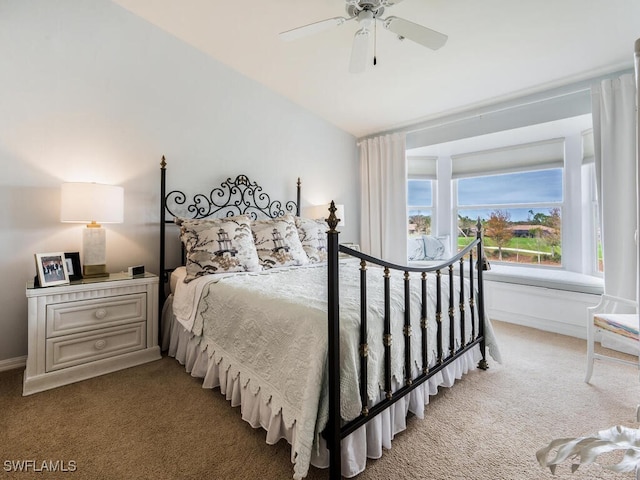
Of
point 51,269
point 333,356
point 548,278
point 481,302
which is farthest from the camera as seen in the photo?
point 548,278

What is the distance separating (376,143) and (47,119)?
137 inches

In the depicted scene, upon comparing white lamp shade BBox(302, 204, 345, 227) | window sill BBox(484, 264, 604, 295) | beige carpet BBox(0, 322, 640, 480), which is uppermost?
white lamp shade BBox(302, 204, 345, 227)

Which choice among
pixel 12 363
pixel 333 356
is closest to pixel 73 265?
pixel 12 363

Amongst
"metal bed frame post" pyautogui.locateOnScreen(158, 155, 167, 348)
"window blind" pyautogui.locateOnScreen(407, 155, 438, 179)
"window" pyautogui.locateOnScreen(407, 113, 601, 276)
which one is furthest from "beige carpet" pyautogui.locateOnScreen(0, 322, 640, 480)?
"window blind" pyautogui.locateOnScreen(407, 155, 438, 179)

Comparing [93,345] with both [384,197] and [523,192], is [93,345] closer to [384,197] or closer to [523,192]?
[384,197]

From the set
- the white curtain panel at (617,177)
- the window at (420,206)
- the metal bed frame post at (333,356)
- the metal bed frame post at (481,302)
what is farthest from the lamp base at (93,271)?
the white curtain panel at (617,177)

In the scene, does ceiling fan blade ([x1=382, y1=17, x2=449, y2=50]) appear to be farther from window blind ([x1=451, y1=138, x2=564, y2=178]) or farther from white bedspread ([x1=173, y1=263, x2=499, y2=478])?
window blind ([x1=451, y1=138, x2=564, y2=178])

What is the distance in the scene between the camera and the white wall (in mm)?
2262

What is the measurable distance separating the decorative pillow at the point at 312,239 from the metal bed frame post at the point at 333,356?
1721 mm

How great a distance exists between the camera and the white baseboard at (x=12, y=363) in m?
2.24

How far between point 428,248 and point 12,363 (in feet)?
14.4

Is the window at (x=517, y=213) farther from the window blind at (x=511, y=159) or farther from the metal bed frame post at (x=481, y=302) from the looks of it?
the metal bed frame post at (x=481, y=302)

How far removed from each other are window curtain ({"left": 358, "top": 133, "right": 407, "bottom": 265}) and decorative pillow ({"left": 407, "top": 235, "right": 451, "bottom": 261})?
13.0 inches

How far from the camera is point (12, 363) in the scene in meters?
2.28
